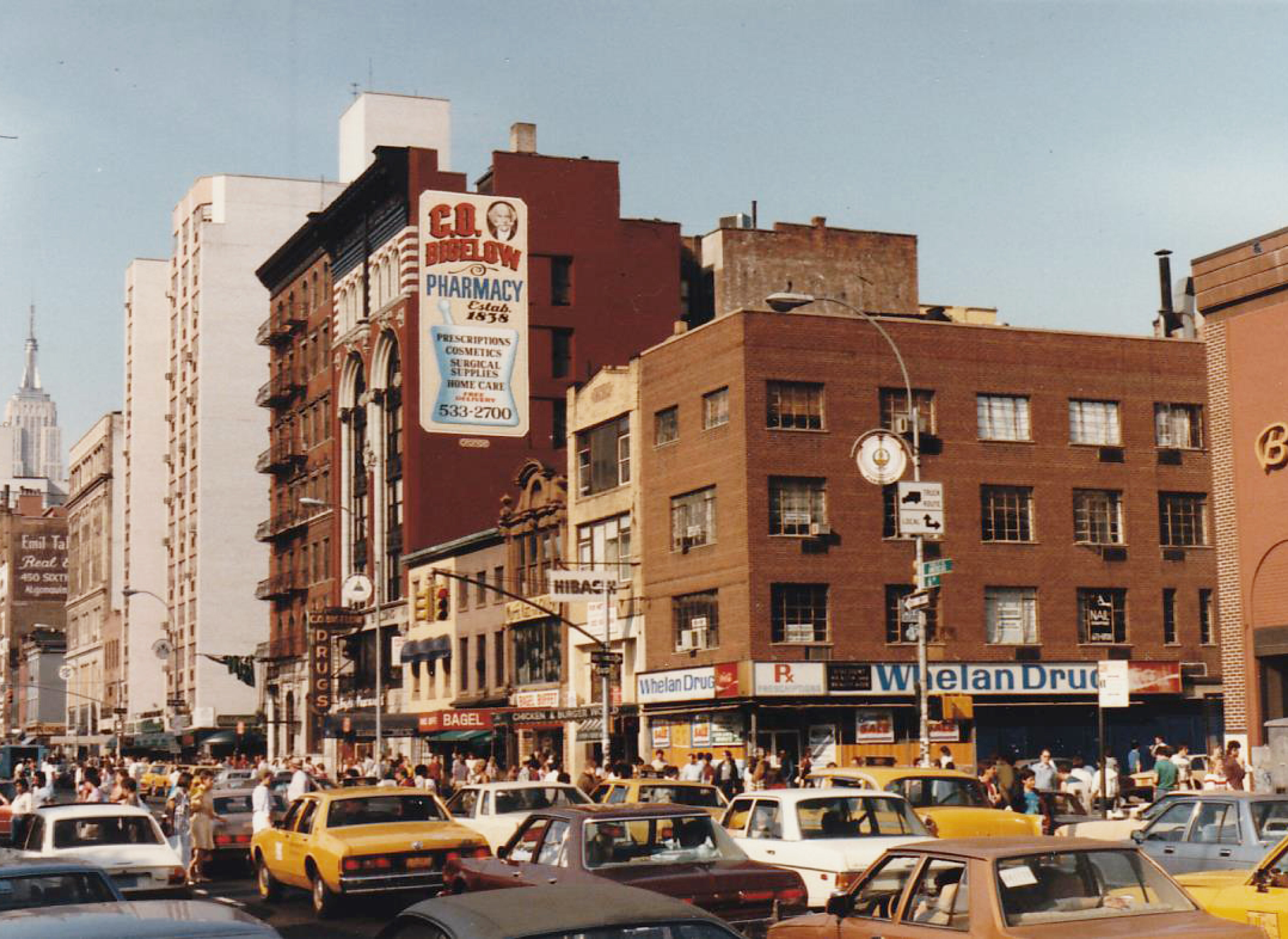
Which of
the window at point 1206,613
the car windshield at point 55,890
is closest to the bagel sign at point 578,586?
the window at point 1206,613

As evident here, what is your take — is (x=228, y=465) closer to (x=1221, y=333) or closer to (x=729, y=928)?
(x=1221, y=333)

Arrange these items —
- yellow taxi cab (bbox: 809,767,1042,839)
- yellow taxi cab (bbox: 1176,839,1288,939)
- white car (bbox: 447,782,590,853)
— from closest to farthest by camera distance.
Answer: yellow taxi cab (bbox: 1176,839,1288,939)
yellow taxi cab (bbox: 809,767,1042,839)
white car (bbox: 447,782,590,853)

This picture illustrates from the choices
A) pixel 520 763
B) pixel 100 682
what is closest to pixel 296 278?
pixel 520 763

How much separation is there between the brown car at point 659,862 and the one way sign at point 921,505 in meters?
18.2

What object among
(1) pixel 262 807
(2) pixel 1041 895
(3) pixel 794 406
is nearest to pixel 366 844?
(1) pixel 262 807

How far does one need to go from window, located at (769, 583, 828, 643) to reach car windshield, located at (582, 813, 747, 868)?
35.1 meters

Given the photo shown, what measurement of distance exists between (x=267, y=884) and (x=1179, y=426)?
3984 cm

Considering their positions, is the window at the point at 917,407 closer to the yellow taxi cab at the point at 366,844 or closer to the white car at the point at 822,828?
the yellow taxi cab at the point at 366,844

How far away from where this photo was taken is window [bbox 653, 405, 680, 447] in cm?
5634

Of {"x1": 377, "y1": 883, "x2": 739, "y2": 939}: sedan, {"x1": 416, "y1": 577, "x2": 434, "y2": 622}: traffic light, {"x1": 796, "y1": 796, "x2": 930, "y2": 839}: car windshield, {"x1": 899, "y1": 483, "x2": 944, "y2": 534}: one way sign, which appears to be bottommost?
{"x1": 796, "y1": 796, "x2": 930, "y2": 839}: car windshield

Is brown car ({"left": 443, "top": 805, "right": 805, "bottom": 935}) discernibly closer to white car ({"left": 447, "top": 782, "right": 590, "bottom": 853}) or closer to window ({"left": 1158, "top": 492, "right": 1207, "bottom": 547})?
white car ({"left": 447, "top": 782, "right": 590, "bottom": 853})

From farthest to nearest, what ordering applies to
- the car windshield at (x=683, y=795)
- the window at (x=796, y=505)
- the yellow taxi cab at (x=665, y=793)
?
the window at (x=796, y=505), the car windshield at (x=683, y=795), the yellow taxi cab at (x=665, y=793)

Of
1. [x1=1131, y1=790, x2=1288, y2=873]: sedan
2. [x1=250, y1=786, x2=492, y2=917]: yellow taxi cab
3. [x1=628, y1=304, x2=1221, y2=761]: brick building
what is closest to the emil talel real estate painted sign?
[x1=628, y1=304, x2=1221, y2=761]: brick building

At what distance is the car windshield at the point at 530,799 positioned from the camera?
2620cm
